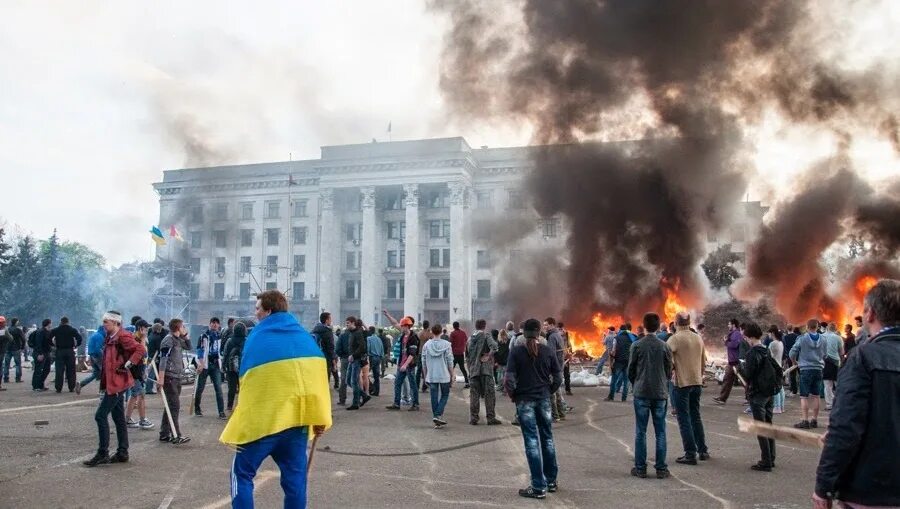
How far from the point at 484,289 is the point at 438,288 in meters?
4.49

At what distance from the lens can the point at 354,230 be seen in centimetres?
6412

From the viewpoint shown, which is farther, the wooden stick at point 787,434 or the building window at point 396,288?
the building window at point 396,288

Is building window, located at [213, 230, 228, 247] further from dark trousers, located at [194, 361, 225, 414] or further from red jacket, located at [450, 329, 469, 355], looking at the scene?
dark trousers, located at [194, 361, 225, 414]

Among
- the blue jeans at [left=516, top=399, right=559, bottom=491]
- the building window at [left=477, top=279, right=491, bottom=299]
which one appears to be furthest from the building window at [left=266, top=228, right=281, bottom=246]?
the blue jeans at [left=516, top=399, right=559, bottom=491]

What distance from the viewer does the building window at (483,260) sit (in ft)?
192

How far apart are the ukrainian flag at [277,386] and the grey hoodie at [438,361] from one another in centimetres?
712

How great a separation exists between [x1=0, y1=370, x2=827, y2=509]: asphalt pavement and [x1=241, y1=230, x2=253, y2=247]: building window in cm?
5710

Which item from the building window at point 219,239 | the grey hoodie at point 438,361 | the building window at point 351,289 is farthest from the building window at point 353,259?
the grey hoodie at point 438,361

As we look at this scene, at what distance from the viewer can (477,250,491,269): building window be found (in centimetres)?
5850

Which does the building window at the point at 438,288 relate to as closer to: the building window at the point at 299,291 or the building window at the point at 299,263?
the building window at the point at 299,291

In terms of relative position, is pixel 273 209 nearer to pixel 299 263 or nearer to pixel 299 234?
pixel 299 234

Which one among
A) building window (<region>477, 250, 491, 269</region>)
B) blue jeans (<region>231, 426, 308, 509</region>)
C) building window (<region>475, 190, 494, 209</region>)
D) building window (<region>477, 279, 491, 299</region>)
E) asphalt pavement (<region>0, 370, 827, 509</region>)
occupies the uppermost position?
building window (<region>475, 190, 494, 209</region>)

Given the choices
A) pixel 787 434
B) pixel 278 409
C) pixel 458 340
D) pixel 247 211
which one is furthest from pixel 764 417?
pixel 247 211

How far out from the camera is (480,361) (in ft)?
37.4
